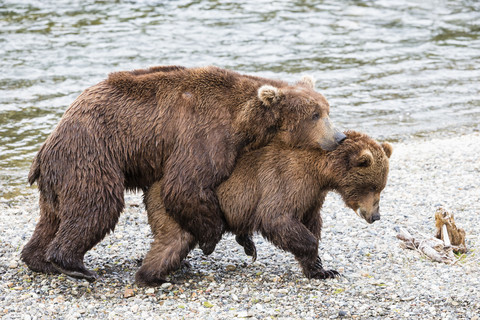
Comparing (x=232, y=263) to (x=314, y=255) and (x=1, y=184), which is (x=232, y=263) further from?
(x=1, y=184)

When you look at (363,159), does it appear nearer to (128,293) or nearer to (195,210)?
(195,210)

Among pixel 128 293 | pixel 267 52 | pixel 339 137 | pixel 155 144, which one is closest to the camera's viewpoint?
pixel 128 293

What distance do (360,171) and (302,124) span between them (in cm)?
74

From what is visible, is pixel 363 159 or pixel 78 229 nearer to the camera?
pixel 78 229

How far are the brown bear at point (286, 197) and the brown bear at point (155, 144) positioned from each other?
0.13 metres

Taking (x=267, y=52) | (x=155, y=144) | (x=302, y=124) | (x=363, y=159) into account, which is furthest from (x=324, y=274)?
(x=267, y=52)

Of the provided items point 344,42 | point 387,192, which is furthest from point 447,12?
point 387,192

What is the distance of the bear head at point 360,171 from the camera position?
23.2 feet

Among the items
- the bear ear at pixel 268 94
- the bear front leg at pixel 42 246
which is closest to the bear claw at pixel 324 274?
the bear ear at pixel 268 94

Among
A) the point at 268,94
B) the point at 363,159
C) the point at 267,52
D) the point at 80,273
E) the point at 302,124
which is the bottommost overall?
the point at 267,52

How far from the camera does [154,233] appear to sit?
7.18 m

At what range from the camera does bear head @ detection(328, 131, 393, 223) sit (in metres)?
7.07

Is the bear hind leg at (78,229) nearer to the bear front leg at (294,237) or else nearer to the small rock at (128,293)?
the small rock at (128,293)

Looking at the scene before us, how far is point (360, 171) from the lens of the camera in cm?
708
